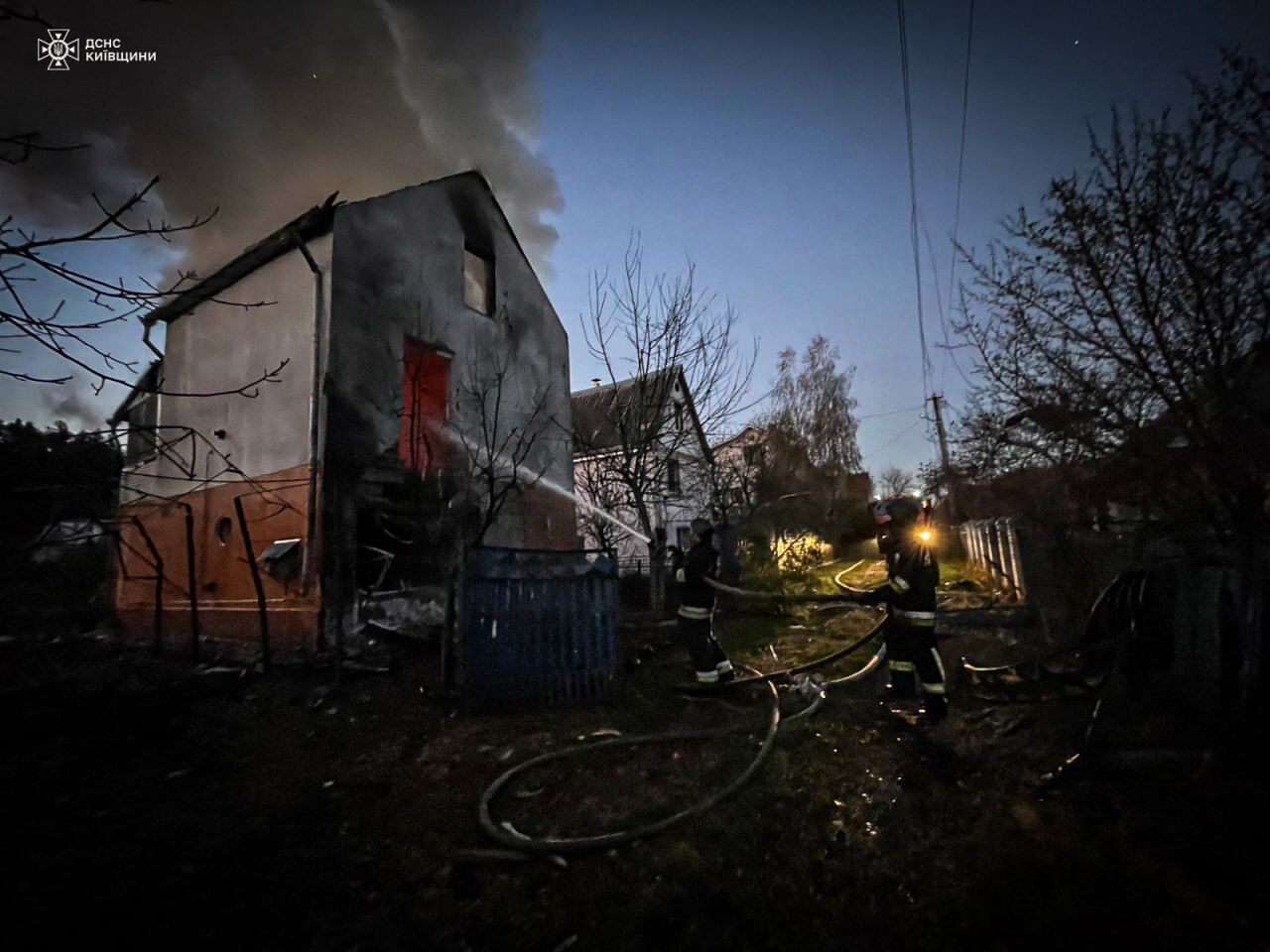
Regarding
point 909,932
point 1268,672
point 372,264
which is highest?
point 372,264

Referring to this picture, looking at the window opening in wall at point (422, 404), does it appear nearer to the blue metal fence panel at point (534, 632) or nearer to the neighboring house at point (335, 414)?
the neighboring house at point (335, 414)

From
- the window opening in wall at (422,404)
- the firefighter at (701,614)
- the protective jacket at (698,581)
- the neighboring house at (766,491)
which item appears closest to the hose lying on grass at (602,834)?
the firefighter at (701,614)

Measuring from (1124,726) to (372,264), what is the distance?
11.9 meters

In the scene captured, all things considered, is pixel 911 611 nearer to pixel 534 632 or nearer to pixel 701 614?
pixel 701 614

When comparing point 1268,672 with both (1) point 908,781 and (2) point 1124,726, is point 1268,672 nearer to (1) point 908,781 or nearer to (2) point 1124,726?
(2) point 1124,726

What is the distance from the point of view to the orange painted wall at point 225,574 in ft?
30.2

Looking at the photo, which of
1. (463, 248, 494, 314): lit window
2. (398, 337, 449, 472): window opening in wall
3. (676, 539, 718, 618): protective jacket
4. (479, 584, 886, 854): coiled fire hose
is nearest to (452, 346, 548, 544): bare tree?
(398, 337, 449, 472): window opening in wall

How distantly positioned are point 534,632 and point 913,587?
3.93 metres

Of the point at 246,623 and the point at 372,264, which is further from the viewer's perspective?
the point at 372,264

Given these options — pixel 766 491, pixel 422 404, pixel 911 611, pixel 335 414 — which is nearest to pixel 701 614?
pixel 911 611

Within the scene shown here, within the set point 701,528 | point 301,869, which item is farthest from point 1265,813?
point 301,869

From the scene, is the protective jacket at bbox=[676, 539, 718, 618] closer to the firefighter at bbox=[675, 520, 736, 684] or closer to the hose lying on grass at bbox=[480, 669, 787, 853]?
the firefighter at bbox=[675, 520, 736, 684]

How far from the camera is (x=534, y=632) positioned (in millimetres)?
6492

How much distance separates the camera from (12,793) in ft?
14.4
